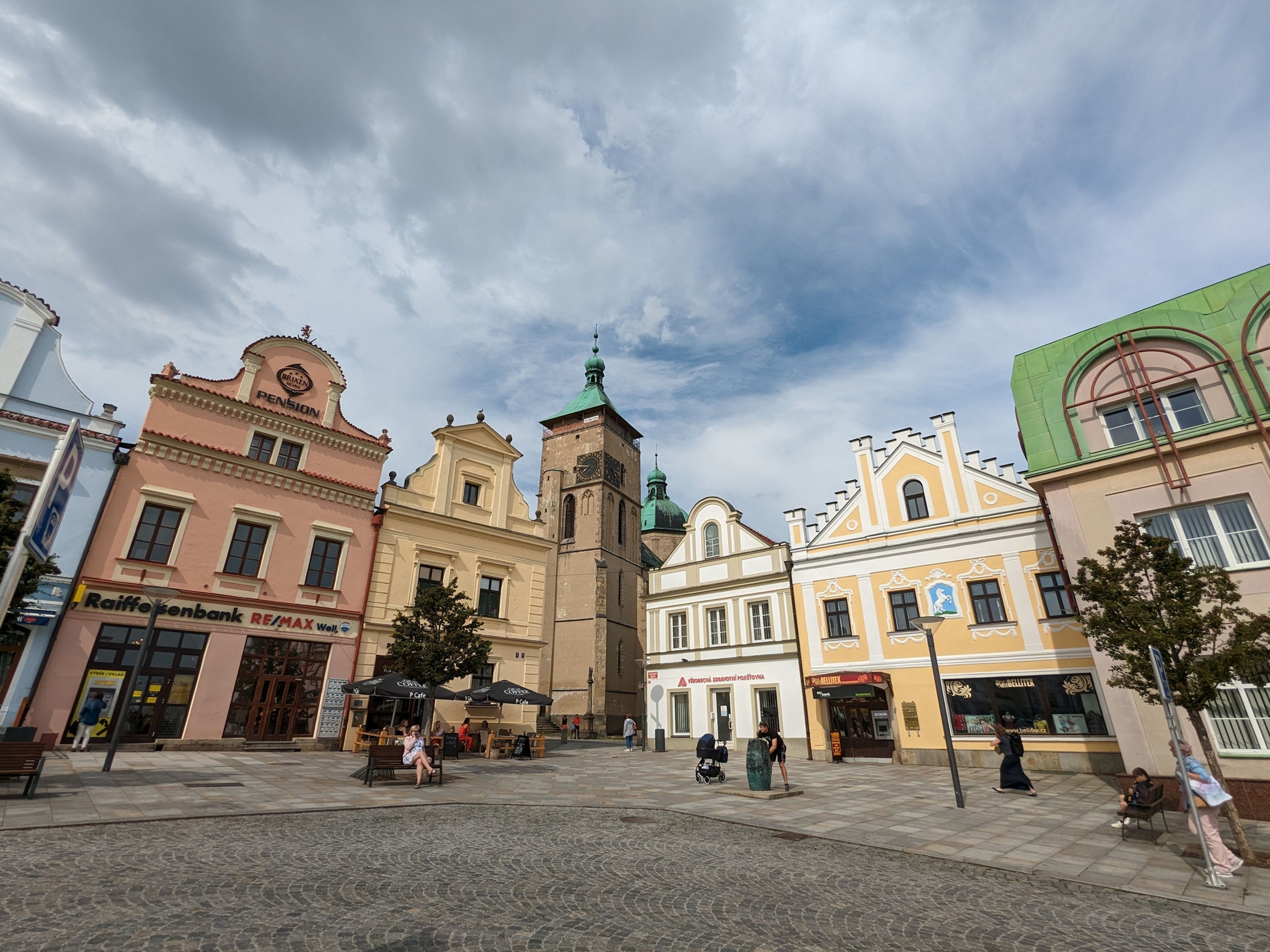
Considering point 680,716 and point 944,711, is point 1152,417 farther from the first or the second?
point 680,716

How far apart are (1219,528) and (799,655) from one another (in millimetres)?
14510

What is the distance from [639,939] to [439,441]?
2399cm

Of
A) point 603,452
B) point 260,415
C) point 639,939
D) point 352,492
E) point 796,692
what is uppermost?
point 603,452

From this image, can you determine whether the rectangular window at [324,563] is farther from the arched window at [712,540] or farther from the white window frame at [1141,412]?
the white window frame at [1141,412]

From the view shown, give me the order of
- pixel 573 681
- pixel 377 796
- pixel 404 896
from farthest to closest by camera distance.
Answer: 1. pixel 573 681
2. pixel 377 796
3. pixel 404 896

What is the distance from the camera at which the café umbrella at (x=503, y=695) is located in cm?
2052

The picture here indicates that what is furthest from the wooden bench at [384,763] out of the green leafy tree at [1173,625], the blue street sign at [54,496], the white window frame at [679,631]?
the white window frame at [679,631]

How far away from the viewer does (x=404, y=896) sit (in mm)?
6055

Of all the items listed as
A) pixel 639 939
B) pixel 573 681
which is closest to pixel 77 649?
pixel 639 939

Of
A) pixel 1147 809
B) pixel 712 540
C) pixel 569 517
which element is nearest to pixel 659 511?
pixel 569 517

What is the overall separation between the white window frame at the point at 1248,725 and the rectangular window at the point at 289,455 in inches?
1107

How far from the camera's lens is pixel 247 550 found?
21.0 metres

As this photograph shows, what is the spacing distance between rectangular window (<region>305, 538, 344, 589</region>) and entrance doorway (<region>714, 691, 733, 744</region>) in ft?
56.9

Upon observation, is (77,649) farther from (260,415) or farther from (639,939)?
(639,939)
